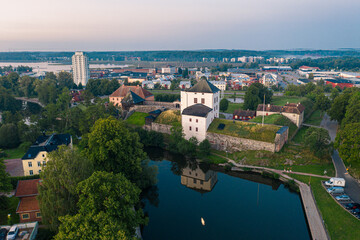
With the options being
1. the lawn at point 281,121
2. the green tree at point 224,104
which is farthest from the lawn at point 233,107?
the lawn at point 281,121

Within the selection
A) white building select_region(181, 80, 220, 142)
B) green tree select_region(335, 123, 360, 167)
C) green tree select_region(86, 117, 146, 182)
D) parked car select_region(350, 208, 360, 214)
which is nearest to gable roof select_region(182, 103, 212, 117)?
white building select_region(181, 80, 220, 142)

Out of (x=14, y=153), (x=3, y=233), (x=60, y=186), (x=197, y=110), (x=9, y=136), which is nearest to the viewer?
(x=60, y=186)

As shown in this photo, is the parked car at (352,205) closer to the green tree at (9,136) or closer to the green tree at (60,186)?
the green tree at (60,186)

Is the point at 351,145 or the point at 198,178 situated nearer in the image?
the point at 351,145

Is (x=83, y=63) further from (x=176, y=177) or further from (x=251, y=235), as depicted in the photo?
(x=251, y=235)

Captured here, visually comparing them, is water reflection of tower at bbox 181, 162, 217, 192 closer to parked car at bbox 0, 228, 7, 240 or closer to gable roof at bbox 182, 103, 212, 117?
gable roof at bbox 182, 103, 212, 117

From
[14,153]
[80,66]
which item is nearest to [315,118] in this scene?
[14,153]

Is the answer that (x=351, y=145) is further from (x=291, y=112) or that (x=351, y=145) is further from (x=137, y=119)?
(x=137, y=119)

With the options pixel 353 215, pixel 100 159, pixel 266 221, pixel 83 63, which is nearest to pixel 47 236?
pixel 100 159
